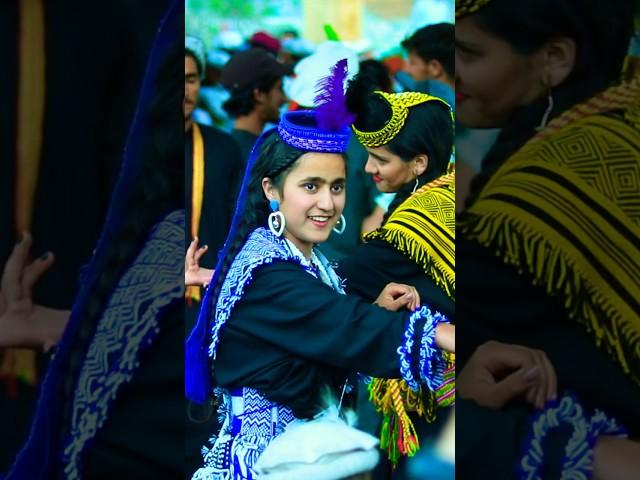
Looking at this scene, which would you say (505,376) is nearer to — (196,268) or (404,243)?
(404,243)

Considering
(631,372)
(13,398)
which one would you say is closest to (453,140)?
(631,372)

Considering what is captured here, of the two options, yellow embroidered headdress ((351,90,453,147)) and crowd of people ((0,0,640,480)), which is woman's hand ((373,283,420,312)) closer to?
crowd of people ((0,0,640,480))

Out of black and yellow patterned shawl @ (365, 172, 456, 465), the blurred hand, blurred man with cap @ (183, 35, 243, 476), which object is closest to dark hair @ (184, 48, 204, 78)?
blurred man with cap @ (183, 35, 243, 476)

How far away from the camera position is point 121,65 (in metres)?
3.41

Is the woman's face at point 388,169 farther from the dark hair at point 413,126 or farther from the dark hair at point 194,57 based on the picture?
the dark hair at point 194,57

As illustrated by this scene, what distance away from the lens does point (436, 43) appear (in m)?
3.22

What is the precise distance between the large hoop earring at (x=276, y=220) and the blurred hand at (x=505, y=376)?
825 millimetres

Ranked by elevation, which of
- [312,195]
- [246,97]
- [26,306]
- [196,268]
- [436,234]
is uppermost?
[246,97]

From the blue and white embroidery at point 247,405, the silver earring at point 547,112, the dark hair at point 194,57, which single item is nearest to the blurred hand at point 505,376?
the blue and white embroidery at point 247,405

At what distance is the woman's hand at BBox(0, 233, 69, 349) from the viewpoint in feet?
11.4

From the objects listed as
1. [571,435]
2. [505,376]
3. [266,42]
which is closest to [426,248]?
[505,376]

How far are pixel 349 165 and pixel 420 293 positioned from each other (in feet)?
1.72

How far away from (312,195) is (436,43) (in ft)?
2.26

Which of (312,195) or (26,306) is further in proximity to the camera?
(26,306)
